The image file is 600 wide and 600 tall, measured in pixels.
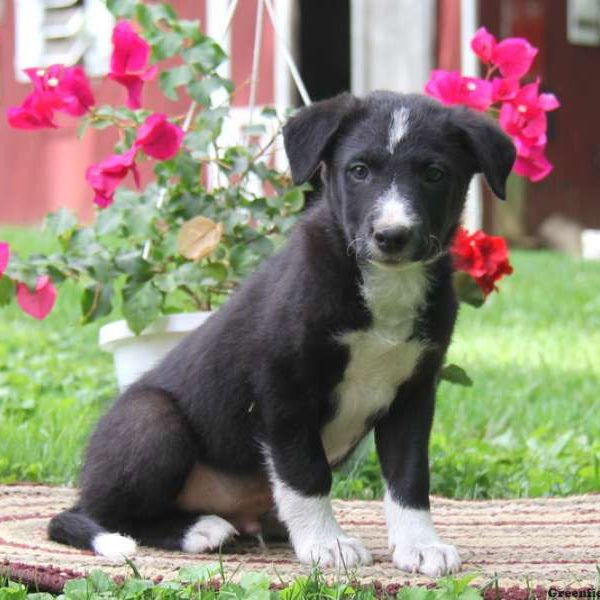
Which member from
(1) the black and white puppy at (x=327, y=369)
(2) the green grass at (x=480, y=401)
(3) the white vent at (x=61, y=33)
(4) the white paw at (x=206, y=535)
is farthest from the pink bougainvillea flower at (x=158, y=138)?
(3) the white vent at (x=61, y=33)

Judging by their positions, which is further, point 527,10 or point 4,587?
point 527,10

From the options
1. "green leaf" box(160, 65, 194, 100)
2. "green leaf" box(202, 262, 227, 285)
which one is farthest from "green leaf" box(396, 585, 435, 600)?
A: "green leaf" box(160, 65, 194, 100)

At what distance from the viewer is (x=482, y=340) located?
823 cm

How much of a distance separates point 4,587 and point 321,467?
86 centimetres

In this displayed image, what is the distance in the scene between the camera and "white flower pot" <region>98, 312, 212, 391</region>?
4.92m

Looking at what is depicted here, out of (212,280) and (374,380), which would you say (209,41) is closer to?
(212,280)

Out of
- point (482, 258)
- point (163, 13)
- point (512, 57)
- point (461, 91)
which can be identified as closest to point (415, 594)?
point (482, 258)

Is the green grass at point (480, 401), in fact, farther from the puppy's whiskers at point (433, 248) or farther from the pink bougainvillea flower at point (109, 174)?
the puppy's whiskers at point (433, 248)

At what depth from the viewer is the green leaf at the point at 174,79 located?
500 cm

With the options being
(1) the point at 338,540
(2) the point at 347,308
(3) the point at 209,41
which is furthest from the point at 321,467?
(3) the point at 209,41

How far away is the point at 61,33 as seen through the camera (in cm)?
1551

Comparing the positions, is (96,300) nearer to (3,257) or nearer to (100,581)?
(3,257)

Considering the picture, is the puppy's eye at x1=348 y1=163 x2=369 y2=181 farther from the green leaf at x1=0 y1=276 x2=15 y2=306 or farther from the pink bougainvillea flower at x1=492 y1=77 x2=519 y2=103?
the green leaf at x1=0 y1=276 x2=15 y2=306

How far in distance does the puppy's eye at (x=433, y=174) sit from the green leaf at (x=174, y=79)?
183cm
